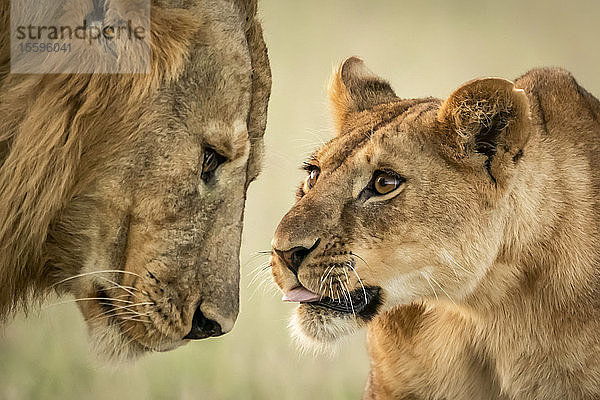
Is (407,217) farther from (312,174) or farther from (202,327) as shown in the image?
(202,327)

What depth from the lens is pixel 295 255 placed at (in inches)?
65.0

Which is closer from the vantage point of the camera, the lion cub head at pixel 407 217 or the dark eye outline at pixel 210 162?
the lion cub head at pixel 407 217

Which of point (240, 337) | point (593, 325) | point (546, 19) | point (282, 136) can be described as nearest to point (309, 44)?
point (282, 136)

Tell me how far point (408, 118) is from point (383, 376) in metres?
0.54

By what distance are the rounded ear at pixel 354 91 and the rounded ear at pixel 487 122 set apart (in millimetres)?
370

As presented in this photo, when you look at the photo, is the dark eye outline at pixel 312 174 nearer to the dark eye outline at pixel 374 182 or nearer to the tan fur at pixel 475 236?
the tan fur at pixel 475 236

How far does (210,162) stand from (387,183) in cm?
37

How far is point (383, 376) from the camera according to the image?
191cm

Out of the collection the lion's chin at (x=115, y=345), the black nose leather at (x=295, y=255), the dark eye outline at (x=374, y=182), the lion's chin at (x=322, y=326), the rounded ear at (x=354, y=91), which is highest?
the rounded ear at (x=354, y=91)

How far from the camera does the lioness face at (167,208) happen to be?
1.73 m

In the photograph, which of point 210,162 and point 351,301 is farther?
point 210,162

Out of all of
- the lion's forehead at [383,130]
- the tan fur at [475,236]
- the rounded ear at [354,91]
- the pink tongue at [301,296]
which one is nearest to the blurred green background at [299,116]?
the rounded ear at [354,91]

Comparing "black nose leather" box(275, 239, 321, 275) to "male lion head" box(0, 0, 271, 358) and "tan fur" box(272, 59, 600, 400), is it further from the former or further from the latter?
"male lion head" box(0, 0, 271, 358)

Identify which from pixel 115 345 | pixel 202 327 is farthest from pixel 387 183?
pixel 115 345
